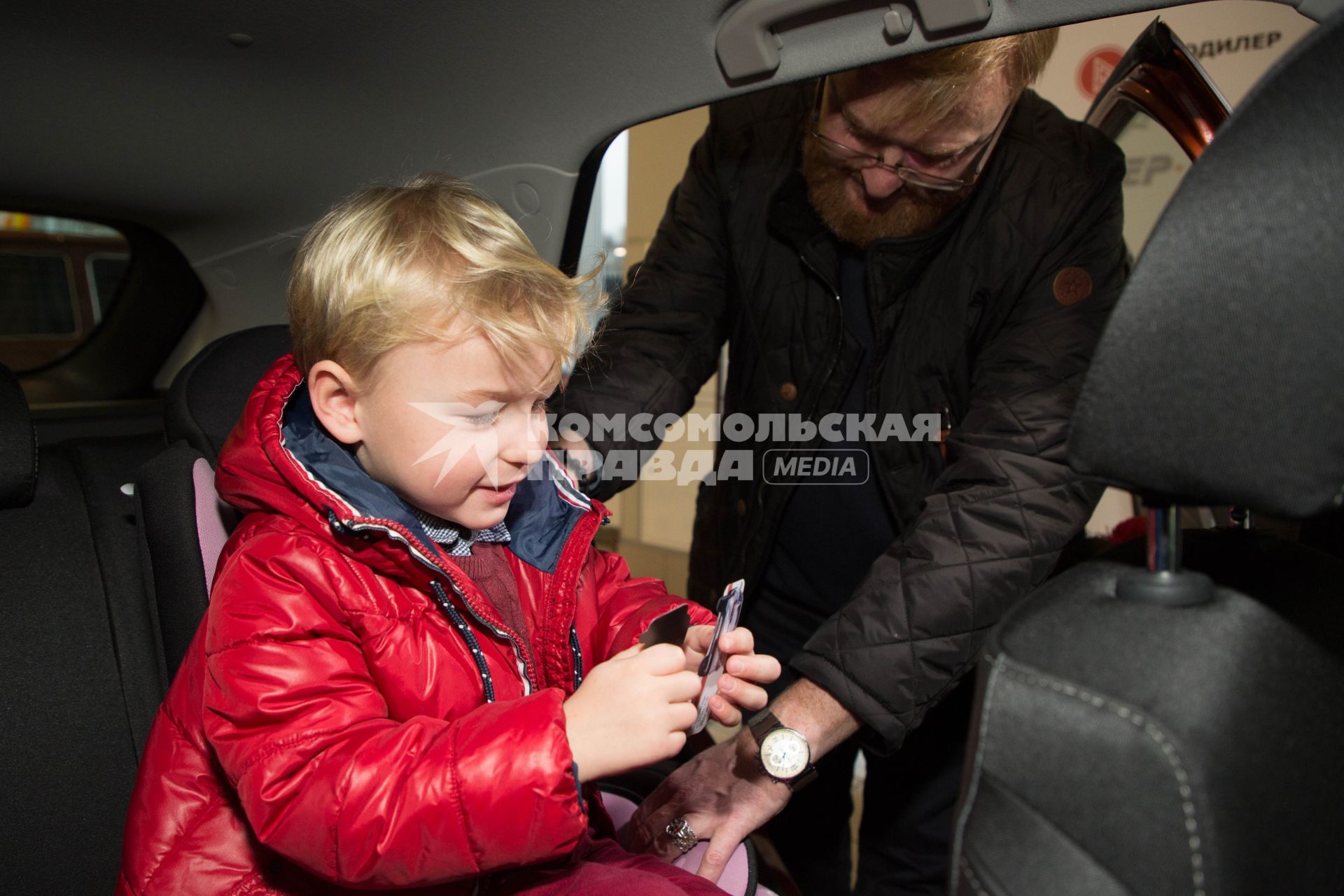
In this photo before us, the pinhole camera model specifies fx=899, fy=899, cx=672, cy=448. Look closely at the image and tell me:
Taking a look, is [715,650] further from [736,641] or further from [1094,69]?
[1094,69]

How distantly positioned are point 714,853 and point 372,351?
25.4 inches

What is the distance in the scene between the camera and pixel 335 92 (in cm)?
123

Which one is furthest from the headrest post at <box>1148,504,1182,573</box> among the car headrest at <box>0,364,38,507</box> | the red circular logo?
the red circular logo

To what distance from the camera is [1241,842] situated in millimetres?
551

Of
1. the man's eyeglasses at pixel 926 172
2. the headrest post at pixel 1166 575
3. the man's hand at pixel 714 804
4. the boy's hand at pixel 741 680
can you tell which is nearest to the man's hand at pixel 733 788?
the man's hand at pixel 714 804

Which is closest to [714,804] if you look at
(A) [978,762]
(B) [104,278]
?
(A) [978,762]

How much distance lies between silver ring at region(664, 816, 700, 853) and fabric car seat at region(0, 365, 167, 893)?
62cm

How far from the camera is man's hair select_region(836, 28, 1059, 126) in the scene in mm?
1069

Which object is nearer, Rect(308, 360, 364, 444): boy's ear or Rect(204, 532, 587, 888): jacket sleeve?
Rect(204, 532, 587, 888): jacket sleeve

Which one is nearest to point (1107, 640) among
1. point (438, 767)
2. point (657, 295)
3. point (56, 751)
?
point (438, 767)

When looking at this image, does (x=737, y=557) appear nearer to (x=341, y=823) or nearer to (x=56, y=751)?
(x=341, y=823)

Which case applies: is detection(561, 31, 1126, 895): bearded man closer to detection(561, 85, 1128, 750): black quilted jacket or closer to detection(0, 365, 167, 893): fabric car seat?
detection(561, 85, 1128, 750): black quilted jacket

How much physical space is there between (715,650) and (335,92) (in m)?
0.92

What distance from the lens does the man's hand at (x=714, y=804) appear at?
999 mm
